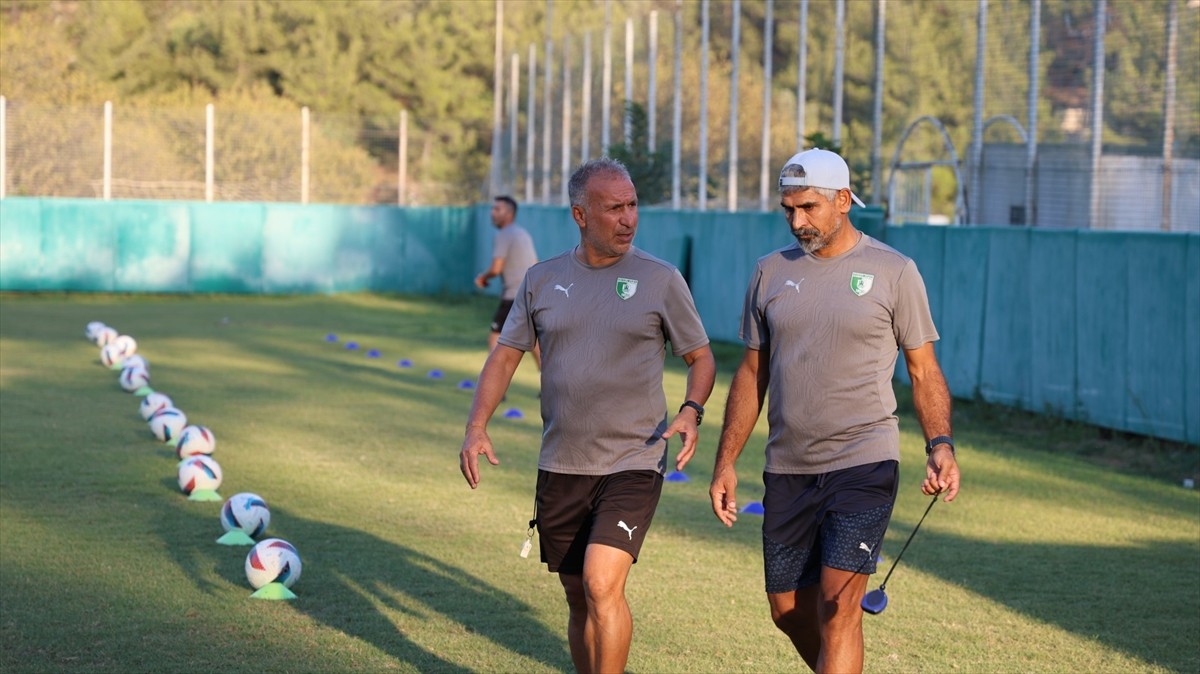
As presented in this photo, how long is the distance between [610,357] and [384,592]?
2.81 m

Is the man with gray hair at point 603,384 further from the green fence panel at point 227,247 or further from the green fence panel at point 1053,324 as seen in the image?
the green fence panel at point 227,247

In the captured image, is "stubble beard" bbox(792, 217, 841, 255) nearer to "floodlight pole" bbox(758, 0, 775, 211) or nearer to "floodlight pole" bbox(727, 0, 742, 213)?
"floodlight pole" bbox(758, 0, 775, 211)

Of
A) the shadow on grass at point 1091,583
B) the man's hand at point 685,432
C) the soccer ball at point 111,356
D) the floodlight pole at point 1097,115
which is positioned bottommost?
the shadow on grass at point 1091,583

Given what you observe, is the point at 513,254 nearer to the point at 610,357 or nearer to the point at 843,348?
the point at 610,357

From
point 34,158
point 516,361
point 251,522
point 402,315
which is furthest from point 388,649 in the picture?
point 34,158

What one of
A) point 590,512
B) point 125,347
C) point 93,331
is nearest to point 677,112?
point 93,331

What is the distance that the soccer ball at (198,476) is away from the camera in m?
10.4

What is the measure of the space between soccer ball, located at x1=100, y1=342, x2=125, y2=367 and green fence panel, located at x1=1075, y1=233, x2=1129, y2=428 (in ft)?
36.0

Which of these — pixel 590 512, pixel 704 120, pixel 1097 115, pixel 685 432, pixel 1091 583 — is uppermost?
pixel 704 120

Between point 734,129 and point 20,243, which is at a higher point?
point 734,129

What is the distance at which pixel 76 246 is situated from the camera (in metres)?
31.4

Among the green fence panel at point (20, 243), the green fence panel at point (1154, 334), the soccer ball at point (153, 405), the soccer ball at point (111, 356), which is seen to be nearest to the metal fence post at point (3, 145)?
the green fence panel at point (20, 243)

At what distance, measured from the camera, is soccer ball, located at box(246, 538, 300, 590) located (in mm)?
7824

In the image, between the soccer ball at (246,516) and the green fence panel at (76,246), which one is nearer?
the soccer ball at (246,516)
